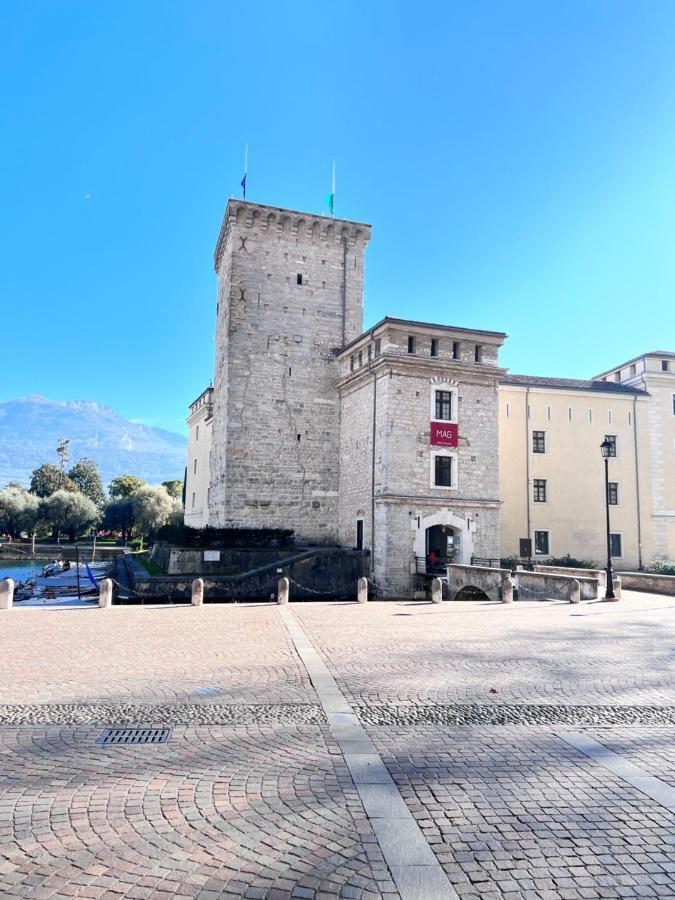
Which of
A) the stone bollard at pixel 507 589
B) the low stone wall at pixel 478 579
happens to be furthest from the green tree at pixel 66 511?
the stone bollard at pixel 507 589

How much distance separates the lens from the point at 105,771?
602 cm

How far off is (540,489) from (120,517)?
64606mm

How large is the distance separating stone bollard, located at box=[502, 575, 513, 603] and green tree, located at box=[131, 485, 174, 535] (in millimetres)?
56502

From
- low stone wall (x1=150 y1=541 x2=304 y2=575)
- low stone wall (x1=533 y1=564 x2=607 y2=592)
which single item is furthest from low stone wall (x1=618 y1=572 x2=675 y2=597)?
low stone wall (x1=150 y1=541 x2=304 y2=575)

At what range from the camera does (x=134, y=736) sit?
7059 mm

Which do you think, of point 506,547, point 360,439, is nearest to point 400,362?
point 360,439

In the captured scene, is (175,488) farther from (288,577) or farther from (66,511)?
(288,577)

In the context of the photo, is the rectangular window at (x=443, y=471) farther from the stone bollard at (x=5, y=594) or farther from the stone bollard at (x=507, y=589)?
the stone bollard at (x=5, y=594)

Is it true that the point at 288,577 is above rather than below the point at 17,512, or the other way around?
below

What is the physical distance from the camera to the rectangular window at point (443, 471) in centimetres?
3095

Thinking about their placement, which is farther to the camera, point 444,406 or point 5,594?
point 444,406

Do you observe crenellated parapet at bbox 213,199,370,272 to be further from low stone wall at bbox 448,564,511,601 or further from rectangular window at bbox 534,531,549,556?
low stone wall at bbox 448,564,511,601

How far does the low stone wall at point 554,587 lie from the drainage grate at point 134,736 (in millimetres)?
A: 17483

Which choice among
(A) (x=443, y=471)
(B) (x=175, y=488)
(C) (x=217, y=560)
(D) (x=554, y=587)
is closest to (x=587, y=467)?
(A) (x=443, y=471)
